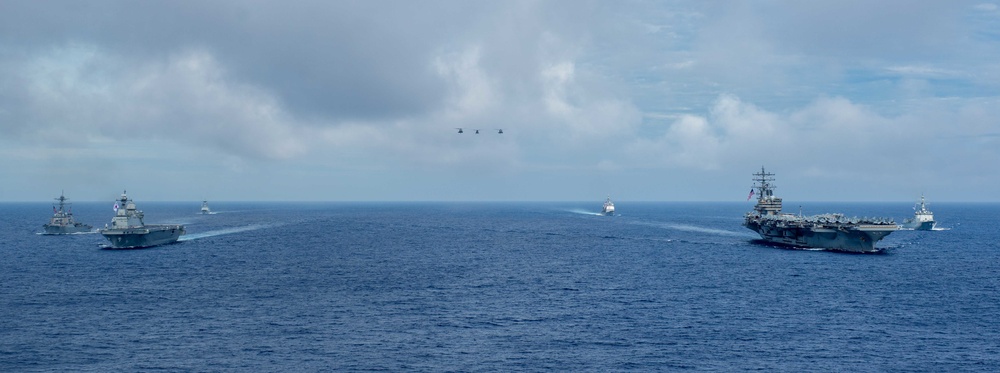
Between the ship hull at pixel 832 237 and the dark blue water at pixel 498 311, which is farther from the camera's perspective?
the ship hull at pixel 832 237

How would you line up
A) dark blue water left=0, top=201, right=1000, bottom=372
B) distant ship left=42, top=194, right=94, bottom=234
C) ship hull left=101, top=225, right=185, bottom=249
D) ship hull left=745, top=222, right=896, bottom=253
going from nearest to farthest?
1. dark blue water left=0, top=201, right=1000, bottom=372
2. ship hull left=745, top=222, right=896, bottom=253
3. ship hull left=101, top=225, right=185, bottom=249
4. distant ship left=42, top=194, right=94, bottom=234

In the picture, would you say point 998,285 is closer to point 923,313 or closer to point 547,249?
point 923,313

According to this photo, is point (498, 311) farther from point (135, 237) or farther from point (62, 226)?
point (62, 226)

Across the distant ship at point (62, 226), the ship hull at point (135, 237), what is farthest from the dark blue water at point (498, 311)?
the distant ship at point (62, 226)

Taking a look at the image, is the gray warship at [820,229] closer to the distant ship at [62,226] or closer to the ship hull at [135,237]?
the ship hull at [135,237]

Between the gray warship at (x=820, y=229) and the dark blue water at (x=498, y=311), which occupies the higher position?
the gray warship at (x=820, y=229)

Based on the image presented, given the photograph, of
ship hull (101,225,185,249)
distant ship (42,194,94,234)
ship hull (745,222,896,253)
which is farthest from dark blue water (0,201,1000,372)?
distant ship (42,194,94,234)

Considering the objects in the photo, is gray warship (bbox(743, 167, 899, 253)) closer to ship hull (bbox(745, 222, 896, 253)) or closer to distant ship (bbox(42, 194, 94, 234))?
ship hull (bbox(745, 222, 896, 253))

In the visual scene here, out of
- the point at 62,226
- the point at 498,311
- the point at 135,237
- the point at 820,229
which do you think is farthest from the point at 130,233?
the point at 820,229
